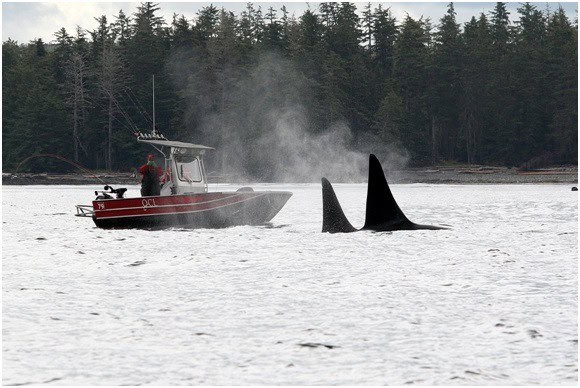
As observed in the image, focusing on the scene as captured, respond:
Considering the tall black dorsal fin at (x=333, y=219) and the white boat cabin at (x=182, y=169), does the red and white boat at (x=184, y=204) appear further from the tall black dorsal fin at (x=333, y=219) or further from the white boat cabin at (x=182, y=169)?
the tall black dorsal fin at (x=333, y=219)

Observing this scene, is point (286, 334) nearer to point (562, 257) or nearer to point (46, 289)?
point (46, 289)

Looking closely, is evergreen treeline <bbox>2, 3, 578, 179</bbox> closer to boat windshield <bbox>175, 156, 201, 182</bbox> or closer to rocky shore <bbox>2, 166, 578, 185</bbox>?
rocky shore <bbox>2, 166, 578, 185</bbox>

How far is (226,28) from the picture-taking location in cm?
11475

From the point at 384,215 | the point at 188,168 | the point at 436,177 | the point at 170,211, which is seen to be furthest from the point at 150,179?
the point at 436,177

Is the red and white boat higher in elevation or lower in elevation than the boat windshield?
lower

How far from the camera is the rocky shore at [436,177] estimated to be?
93.6 meters

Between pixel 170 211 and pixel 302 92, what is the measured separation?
79243 millimetres

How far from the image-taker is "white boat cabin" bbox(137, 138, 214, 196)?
29.5 metres

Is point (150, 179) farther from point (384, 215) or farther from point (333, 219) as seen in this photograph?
point (384, 215)

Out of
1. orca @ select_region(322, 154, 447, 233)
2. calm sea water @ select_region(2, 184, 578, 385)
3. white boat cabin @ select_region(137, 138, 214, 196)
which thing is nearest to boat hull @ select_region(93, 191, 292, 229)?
white boat cabin @ select_region(137, 138, 214, 196)

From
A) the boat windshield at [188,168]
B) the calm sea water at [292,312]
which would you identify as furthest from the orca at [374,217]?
the boat windshield at [188,168]

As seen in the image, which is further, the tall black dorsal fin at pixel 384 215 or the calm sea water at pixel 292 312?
the tall black dorsal fin at pixel 384 215

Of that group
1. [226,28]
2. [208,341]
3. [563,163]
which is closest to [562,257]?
[208,341]

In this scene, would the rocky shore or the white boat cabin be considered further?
the rocky shore
